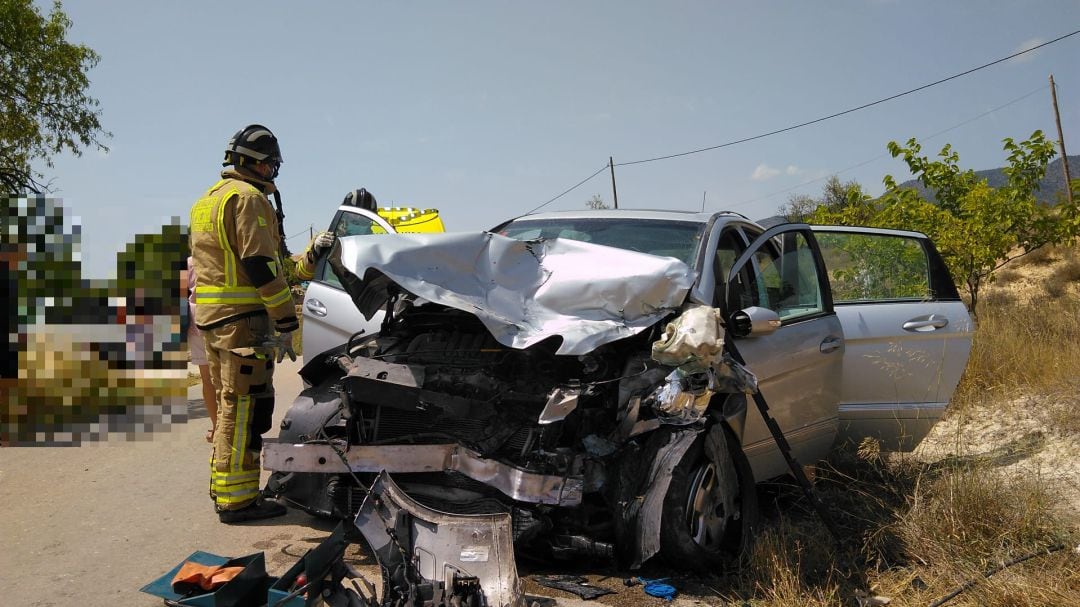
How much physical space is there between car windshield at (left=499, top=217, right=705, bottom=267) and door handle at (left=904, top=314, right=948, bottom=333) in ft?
5.05

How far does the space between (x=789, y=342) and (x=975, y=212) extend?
8.71 m

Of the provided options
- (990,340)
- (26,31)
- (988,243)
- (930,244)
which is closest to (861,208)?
(988,243)

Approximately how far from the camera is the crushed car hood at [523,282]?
11.7 feet

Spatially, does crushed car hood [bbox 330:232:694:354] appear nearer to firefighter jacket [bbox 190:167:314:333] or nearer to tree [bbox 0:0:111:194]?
firefighter jacket [bbox 190:167:314:333]

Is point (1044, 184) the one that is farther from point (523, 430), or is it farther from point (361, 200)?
point (523, 430)

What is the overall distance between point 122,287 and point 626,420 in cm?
389

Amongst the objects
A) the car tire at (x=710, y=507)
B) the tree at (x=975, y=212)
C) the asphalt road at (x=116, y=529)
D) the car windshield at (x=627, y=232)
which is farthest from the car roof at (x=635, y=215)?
the tree at (x=975, y=212)

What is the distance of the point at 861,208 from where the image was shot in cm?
1379

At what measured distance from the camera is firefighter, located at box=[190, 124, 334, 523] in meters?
4.55

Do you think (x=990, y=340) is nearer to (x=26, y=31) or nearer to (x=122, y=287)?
(x=122, y=287)

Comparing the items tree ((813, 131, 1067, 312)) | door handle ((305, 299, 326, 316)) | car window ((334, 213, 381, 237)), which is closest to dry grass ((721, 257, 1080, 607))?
door handle ((305, 299, 326, 316))

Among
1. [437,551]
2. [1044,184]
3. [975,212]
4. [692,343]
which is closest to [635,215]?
[692,343]

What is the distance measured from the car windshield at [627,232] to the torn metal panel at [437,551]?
73.5 inches

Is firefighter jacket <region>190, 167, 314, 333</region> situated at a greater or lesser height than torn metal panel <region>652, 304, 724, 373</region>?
greater
